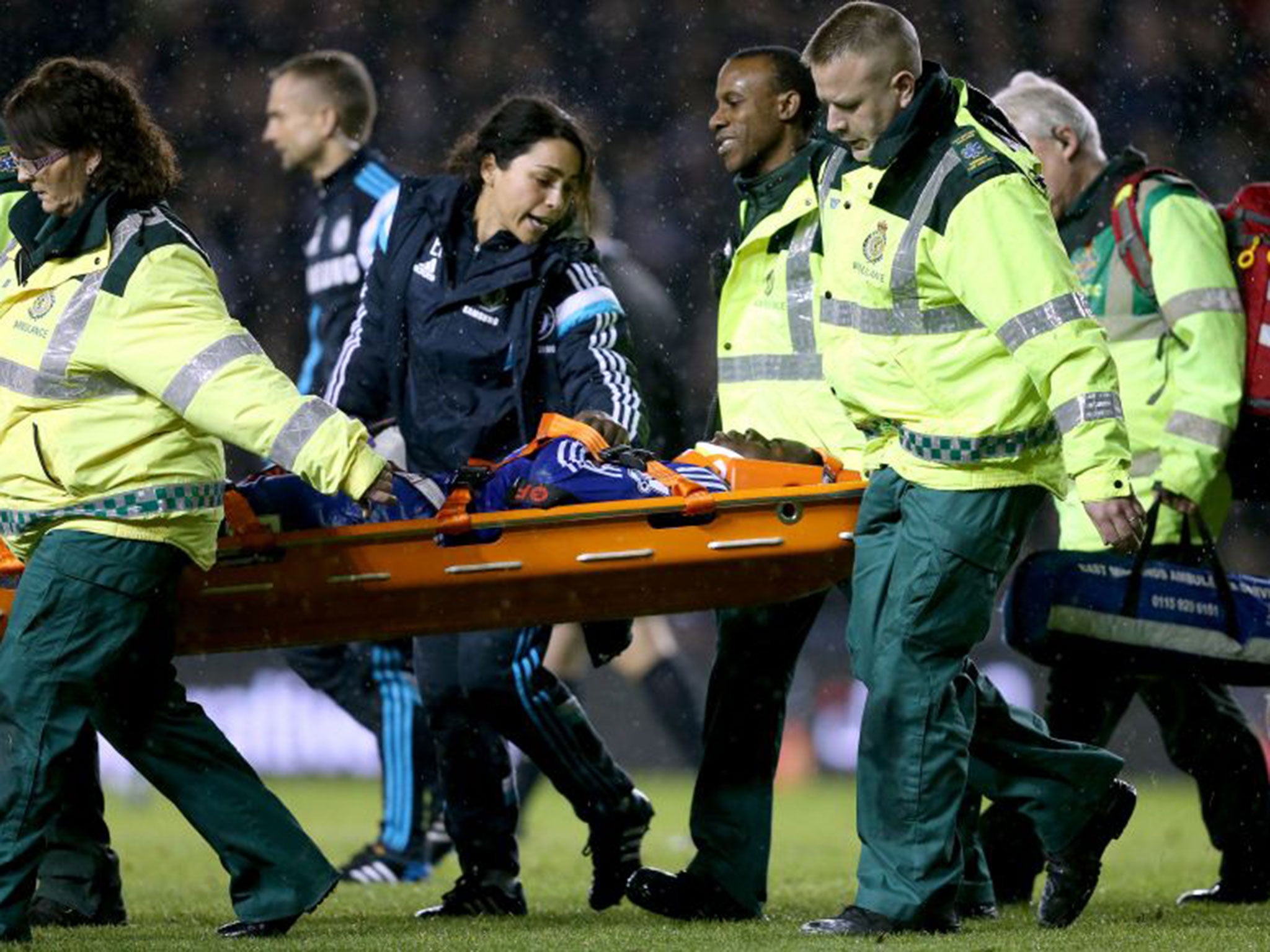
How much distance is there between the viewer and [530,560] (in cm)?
484

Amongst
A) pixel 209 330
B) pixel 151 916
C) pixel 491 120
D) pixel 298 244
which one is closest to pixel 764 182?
pixel 491 120

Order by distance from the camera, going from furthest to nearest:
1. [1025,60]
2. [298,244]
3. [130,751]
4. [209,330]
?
1. [1025,60]
2. [298,244]
3. [130,751]
4. [209,330]


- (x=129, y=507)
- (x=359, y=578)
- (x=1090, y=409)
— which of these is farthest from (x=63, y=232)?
(x=1090, y=409)

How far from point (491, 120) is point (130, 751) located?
69.5 inches

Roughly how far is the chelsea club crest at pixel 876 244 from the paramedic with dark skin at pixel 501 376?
0.93 metres

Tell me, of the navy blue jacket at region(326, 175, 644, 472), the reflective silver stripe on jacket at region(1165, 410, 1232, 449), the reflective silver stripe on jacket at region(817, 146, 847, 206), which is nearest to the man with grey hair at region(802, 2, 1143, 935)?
the reflective silver stripe on jacket at region(817, 146, 847, 206)

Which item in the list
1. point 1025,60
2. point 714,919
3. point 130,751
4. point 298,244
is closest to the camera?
point 130,751

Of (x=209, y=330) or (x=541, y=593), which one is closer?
(x=209, y=330)

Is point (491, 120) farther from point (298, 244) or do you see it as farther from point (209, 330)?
point (298, 244)

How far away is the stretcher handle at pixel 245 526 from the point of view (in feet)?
15.8

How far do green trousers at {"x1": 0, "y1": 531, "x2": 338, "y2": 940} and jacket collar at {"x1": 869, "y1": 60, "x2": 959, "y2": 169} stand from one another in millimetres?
1573

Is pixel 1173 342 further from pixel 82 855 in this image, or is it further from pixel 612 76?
pixel 612 76

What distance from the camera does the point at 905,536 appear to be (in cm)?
463

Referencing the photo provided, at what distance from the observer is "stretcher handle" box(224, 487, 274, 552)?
482 cm
